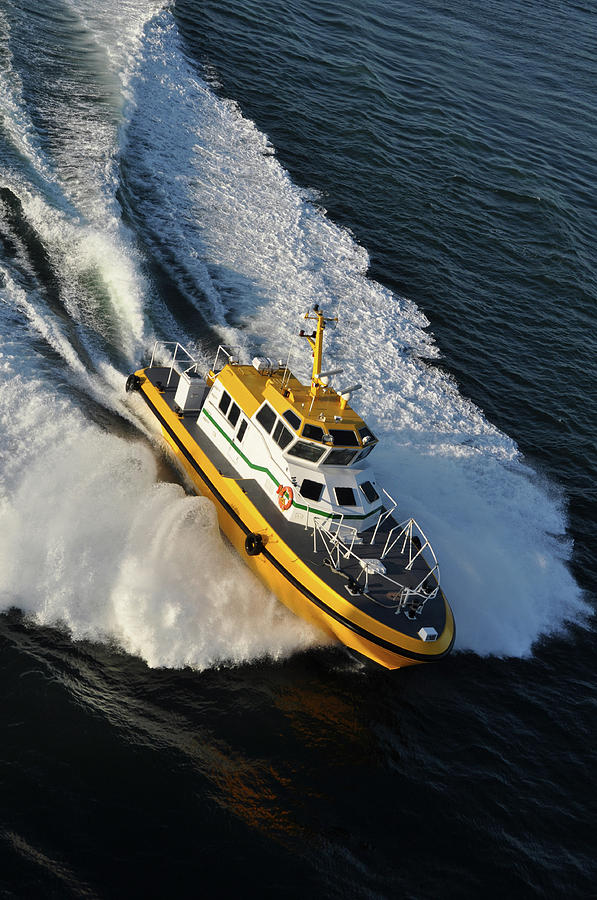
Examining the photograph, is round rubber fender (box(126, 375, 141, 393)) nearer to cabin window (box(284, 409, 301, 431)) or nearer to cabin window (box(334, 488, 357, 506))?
cabin window (box(284, 409, 301, 431))

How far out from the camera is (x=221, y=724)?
1306cm

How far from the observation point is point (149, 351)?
20891 millimetres

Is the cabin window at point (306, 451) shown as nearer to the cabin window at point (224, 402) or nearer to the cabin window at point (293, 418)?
the cabin window at point (293, 418)

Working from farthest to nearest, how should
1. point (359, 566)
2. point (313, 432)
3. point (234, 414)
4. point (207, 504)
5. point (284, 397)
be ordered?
point (234, 414) → point (207, 504) → point (284, 397) → point (313, 432) → point (359, 566)

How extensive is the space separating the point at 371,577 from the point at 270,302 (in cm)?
1129

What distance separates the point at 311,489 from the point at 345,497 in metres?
0.72

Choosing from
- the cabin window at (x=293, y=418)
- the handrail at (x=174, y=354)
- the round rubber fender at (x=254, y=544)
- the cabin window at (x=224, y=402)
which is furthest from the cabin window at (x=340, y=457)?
the handrail at (x=174, y=354)

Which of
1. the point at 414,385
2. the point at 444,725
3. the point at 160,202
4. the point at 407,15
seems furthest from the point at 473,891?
the point at 407,15

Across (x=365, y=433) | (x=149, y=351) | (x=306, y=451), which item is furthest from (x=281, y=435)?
(x=149, y=351)

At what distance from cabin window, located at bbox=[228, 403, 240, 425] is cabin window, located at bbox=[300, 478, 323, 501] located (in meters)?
2.61

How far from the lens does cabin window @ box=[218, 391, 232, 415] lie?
1741cm

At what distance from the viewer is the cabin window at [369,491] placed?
52.0 feet

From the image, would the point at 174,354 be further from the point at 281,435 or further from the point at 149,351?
the point at 281,435

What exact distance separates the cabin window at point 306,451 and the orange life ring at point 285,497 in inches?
27.5
